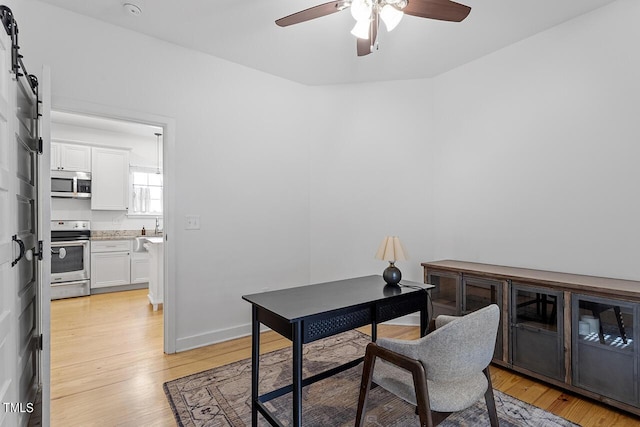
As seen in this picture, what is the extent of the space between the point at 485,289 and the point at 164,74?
11.0 feet

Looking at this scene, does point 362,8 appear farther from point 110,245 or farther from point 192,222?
point 110,245

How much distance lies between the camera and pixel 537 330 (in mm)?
2371

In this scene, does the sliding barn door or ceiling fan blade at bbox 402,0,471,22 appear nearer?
the sliding barn door

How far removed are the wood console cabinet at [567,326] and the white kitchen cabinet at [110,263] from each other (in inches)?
202

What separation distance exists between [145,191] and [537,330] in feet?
20.4

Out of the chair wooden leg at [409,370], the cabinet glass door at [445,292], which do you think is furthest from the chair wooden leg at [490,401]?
the cabinet glass door at [445,292]

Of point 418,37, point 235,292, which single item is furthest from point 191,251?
point 418,37

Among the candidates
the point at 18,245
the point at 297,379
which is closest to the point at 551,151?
the point at 297,379

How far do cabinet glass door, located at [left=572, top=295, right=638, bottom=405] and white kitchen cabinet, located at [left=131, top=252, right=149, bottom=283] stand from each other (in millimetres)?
5817

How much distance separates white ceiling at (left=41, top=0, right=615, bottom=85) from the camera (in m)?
2.42

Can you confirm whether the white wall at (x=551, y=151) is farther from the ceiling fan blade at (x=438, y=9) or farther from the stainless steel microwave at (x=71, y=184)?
the stainless steel microwave at (x=71, y=184)

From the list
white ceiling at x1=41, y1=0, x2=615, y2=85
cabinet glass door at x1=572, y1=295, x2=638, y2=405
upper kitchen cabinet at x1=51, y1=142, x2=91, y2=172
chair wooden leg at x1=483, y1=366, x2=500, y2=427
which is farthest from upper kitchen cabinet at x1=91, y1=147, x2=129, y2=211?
cabinet glass door at x1=572, y1=295, x2=638, y2=405

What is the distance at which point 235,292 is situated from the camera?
3.30 m

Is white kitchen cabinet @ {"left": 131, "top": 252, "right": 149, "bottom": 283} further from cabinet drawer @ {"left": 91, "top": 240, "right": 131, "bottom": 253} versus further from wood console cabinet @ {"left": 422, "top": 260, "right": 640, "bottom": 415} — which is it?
wood console cabinet @ {"left": 422, "top": 260, "right": 640, "bottom": 415}
